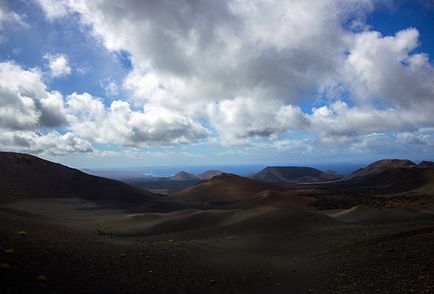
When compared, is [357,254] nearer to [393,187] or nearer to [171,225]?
[171,225]

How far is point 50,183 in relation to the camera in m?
87.0

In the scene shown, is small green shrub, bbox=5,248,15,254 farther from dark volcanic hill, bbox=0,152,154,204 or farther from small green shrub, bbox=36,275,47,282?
dark volcanic hill, bbox=0,152,154,204

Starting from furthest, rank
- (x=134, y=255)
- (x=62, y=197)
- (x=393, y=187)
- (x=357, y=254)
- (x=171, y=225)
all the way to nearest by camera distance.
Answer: (x=393, y=187), (x=62, y=197), (x=171, y=225), (x=357, y=254), (x=134, y=255)

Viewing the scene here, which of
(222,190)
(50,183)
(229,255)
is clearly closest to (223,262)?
(229,255)

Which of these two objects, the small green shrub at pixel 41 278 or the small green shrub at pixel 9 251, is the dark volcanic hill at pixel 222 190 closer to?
the small green shrub at pixel 9 251

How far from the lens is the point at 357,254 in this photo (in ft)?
71.9

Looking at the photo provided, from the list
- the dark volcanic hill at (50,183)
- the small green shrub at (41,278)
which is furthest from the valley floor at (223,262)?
the dark volcanic hill at (50,183)

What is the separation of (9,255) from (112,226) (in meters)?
28.8

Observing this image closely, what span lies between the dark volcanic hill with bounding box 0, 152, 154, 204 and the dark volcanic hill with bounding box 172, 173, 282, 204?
499 inches

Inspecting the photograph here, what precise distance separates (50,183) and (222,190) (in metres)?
45.7

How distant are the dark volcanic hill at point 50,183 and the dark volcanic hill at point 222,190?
1266 centimetres

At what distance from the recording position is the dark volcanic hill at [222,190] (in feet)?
311

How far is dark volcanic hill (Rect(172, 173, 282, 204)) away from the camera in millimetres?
94812

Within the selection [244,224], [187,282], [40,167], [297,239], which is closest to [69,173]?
[40,167]
